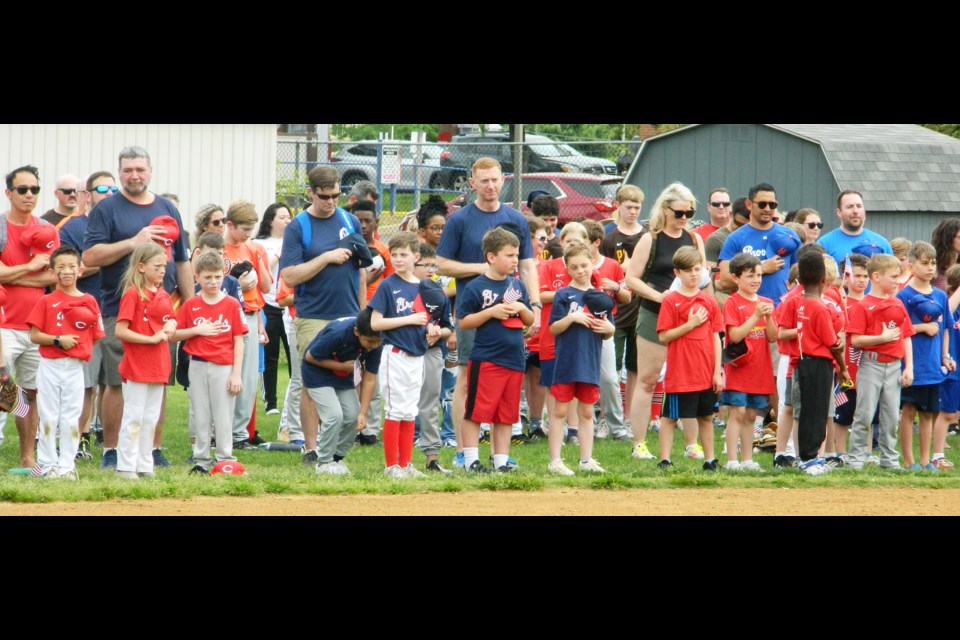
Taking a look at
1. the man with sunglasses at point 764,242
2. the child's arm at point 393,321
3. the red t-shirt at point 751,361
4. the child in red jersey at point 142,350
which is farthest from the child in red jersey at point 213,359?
the man with sunglasses at point 764,242

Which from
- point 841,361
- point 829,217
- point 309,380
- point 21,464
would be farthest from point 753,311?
point 829,217

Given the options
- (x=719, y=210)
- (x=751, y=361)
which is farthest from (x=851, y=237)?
(x=751, y=361)

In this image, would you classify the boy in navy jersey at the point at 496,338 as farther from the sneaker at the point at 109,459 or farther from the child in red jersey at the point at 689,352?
the sneaker at the point at 109,459

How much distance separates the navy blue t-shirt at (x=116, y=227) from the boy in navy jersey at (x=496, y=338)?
7.85 feet

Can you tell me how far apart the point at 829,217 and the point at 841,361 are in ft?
27.6

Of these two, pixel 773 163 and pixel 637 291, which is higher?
pixel 773 163

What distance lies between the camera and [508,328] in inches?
347

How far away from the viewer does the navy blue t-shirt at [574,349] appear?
903 cm

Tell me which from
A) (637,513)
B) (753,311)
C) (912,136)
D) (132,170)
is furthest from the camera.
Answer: (912,136)

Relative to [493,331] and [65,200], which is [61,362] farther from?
[493,331]

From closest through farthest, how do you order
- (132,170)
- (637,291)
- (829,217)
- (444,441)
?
(132,170), (637,291), (444,441), (829,217)

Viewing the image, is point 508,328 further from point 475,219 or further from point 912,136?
point 912,136

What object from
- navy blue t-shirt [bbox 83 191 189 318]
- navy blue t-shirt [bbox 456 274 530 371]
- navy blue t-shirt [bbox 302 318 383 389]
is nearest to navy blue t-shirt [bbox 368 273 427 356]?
navy blue t-shirt [bbox 302 318 383 389]

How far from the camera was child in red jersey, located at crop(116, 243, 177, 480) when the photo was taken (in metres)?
8.50
